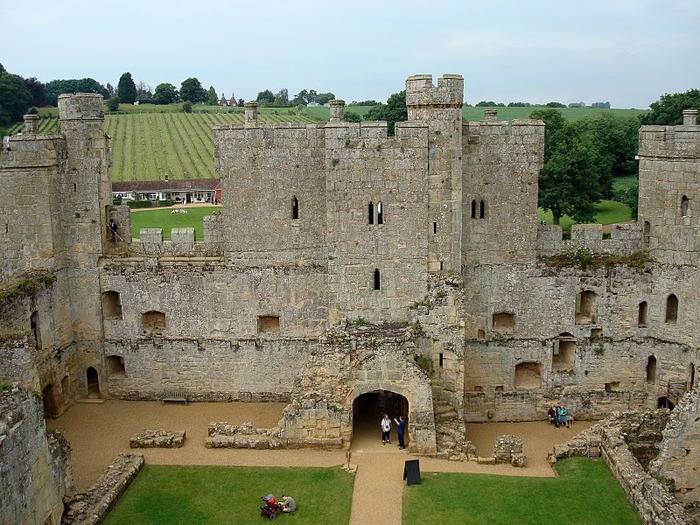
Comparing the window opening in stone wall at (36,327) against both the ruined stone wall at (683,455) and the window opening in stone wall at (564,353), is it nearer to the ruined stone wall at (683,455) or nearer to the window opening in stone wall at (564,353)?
the window opening in stone wall at (564,353)

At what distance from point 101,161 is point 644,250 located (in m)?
19.4

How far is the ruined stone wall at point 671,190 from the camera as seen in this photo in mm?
27406

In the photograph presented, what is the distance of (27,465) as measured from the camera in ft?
57.4

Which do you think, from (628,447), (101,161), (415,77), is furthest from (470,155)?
(101,161)

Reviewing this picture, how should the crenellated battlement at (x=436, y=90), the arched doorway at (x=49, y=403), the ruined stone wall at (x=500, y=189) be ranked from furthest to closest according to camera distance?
the ruined stone wall at (x=500, y=189), the arched doorway at (x=49, y=403), the crenellated battlement at (x=436, y=90)

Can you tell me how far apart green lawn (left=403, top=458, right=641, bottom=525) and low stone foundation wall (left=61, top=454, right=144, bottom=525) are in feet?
25.3

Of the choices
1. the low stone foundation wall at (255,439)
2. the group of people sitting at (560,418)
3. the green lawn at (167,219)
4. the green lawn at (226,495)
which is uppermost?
the green lawn at (167,219)

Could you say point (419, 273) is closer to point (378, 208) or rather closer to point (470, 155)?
point (378, 208)

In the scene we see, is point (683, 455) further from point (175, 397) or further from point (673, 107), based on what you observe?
point (673, 107)

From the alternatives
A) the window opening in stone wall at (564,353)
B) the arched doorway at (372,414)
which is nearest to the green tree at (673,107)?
the window opening in stone wall at (564,353)

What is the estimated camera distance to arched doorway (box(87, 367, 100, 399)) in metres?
30.1

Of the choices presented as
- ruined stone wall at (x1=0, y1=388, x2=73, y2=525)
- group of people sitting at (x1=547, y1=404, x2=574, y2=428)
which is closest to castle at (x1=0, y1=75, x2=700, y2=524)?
group of people sitting at (x1=547, y1=404, x2=574, y2=428)

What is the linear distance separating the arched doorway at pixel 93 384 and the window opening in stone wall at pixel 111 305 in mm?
2170

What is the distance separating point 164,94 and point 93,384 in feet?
316
